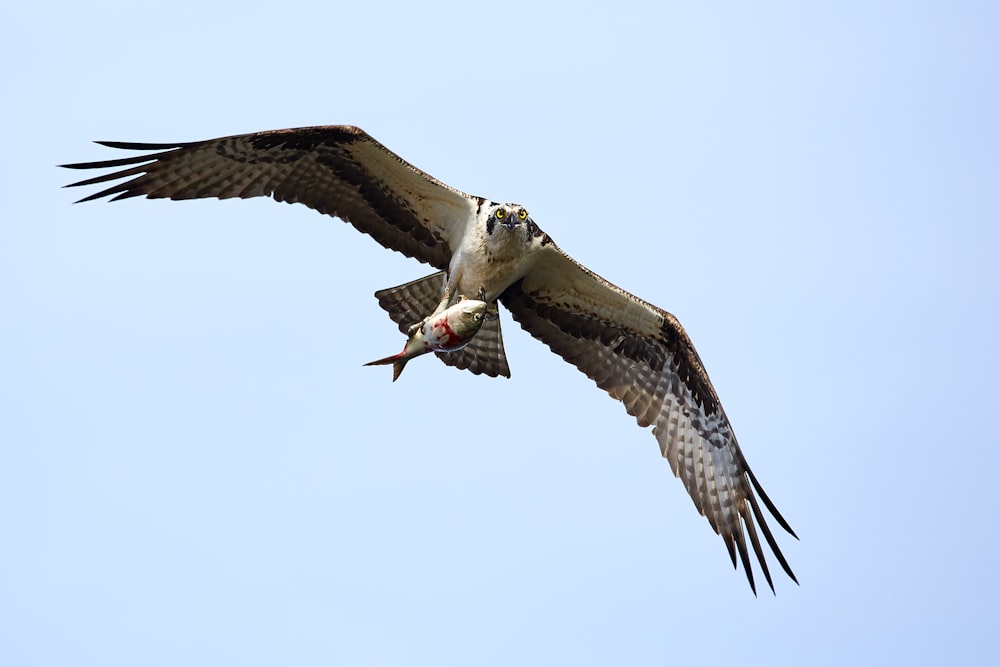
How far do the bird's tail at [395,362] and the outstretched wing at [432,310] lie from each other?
1.04 metres

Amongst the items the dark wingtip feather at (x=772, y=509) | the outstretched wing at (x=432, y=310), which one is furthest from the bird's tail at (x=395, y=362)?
the dark wingtip feather at (x=772, y=509)

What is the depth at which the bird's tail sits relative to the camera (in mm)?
13258

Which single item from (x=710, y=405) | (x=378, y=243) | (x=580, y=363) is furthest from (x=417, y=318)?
(x=710, y=405)

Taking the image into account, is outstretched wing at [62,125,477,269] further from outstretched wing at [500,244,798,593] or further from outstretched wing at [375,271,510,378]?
outstretched wing at [500,244,798,593]

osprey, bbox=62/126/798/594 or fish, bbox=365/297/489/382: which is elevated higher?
osprey, bbox=62/126/798/594

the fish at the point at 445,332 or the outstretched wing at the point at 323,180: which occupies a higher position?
the outstretched wing at the point at 323,180

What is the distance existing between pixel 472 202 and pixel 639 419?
3015 millimetres

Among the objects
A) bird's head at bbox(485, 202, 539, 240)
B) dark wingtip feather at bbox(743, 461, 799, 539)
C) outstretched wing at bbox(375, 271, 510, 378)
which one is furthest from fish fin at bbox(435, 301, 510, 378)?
dark wingtip feather at bbox(743, 461, 799, 539)

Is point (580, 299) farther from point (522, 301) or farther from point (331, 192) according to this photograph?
point (331, 192)

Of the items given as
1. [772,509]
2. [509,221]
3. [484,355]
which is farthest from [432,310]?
[772,509]

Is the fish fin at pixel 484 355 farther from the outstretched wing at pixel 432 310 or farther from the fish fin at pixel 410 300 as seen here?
the fish fin at pixel 410 300

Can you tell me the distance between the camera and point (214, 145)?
1394 cm

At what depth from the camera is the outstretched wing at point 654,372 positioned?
15.0 metres

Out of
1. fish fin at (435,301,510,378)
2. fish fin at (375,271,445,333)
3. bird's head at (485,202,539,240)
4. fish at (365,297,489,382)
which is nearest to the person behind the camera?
fish at (365,297,489,382)
